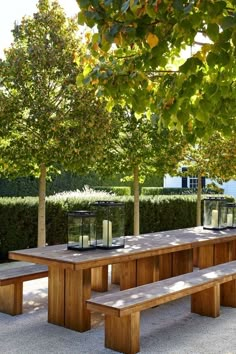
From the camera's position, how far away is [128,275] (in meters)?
5.73

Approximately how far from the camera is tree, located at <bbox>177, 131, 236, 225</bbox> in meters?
10.5

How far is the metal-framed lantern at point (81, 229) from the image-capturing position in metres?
4.99

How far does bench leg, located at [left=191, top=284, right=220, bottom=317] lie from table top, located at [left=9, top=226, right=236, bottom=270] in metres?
0.63

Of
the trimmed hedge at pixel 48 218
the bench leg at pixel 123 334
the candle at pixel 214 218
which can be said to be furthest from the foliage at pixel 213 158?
the bench leg at pixel 123 334

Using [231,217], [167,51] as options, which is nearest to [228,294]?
[231,217]

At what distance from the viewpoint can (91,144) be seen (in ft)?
23.6

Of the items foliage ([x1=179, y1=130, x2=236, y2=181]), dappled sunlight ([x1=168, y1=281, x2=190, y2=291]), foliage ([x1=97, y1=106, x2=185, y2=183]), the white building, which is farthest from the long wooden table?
the white building

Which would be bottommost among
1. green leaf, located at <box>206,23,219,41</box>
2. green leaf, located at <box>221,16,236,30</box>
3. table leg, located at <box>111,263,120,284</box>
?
table leg, located at <box>111,263,120,284</box>

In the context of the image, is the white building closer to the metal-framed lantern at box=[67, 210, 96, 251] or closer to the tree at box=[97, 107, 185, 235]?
the tree at box=[97, 107, 185, 235]

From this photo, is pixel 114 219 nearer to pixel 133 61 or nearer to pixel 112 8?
pixel 133 61

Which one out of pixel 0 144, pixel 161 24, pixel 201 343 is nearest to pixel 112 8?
pixel 161 24

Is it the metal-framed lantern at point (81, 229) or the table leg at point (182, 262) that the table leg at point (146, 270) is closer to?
the table leg at point (182, 262)

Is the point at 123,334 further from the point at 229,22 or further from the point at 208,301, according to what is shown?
the point at 229,22

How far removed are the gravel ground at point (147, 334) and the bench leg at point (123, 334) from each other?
104 millimetres
